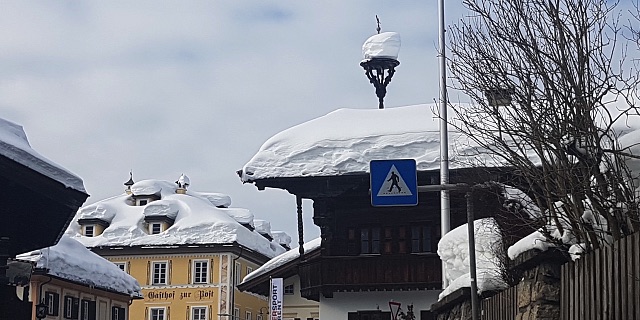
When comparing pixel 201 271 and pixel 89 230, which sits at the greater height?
pixel 89 230

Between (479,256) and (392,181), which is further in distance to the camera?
(479,256)

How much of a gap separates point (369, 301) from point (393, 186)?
1945 cm

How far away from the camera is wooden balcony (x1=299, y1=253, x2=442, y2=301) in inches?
1230

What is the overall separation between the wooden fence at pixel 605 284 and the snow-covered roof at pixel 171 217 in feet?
190

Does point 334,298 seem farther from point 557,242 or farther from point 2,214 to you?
point 557,242

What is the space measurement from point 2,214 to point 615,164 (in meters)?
10.4

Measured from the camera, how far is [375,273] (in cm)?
3173

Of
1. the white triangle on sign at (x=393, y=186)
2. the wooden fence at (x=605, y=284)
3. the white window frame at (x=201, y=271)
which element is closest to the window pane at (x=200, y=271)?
the white window frame at (x=201, y=271)

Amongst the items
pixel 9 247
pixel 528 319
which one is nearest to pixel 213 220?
pixel 9 247

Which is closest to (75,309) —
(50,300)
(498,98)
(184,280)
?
(50,300)

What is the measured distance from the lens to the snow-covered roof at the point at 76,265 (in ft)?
130

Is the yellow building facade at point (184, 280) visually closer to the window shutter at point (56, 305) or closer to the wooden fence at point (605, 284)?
the window shutter at point (56, 305)

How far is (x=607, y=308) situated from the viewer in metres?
7.84

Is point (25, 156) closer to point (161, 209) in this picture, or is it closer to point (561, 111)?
point (561, 111)
